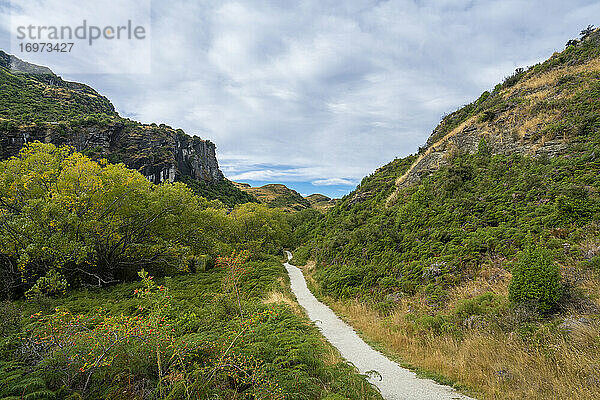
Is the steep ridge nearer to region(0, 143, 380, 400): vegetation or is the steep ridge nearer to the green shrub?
region(0, 143, 380, 400): vegetation

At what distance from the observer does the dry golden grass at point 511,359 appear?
14.0 feet

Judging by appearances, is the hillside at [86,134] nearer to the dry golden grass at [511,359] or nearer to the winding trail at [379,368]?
the winding trail at [379,368]

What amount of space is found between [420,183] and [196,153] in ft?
427

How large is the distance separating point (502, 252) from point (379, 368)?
695 cm

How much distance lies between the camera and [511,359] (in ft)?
17.3

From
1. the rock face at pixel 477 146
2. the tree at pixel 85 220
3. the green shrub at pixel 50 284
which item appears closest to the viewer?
the green shrub at pixel 50 284

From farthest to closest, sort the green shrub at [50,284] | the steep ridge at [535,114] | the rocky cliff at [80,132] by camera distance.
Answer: the rocky cliff at [80,132], the steep ridge at [535,114], the green shrub at [50,284]

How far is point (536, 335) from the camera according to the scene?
556 cm

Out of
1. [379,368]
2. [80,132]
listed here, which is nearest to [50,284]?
[379,368]

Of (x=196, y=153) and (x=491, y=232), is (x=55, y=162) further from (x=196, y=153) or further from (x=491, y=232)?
(x=196, y=153)

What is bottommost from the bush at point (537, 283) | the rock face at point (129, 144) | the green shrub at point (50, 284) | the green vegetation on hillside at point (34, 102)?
the green shrub at point (50, 284)

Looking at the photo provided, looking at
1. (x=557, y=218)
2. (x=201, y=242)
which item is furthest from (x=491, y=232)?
(x=201, y=242)

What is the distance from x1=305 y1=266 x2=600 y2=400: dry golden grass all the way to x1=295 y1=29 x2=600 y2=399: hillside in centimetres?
2

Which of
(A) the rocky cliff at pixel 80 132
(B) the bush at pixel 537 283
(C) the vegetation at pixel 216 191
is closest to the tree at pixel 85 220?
(B) the bush at pixel 537 283
